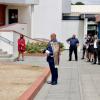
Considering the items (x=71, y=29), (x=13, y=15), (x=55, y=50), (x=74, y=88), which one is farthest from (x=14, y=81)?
(x=71, y=29)

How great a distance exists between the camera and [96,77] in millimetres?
20953

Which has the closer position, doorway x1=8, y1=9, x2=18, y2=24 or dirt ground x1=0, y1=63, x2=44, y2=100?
dirt ground x1=0, y1=63, x2=44, y2=100

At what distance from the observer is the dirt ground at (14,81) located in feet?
47.9

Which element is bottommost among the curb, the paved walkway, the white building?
the paved walkway

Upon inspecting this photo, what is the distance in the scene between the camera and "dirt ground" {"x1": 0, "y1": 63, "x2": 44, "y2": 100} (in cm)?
1461

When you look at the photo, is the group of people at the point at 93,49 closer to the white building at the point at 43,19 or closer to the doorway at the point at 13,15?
the white building at the point at 43,19

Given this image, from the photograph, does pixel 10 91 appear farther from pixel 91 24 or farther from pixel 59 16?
pixel 91 24

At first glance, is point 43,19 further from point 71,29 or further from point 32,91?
point 32,91

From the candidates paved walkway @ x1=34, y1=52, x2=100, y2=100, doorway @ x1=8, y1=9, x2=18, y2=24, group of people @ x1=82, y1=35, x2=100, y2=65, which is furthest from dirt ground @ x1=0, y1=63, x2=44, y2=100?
doorway @ x1=8, y1=9, x2=18, y2=24

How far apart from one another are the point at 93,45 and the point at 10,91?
1591 centimetres

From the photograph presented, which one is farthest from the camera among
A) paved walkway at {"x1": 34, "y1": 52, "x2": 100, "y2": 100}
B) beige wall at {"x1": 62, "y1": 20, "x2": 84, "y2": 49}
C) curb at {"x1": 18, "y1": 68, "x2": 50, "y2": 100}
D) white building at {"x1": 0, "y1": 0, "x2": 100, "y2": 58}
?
beige wall at {"x1": 62, "y1": 20, "x2": 84, "y2": 49}

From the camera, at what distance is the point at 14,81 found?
1808 cm

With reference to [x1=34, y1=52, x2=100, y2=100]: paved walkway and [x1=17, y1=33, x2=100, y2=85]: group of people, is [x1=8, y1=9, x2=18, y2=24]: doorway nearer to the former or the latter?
[x1=17, y1=33, x2=100, y2=85]: group of people

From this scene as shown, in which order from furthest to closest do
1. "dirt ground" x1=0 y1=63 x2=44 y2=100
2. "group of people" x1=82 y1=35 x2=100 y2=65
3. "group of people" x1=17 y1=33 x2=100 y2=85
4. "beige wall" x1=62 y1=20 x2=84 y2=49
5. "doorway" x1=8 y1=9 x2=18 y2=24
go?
"beige wall" x1=62 y1=20 x2=84 y2=49 < "doorway" x1=8 y1=9 x2=18 y2=24 < "group of people" x1=82 y1=35 x2=100 y2=65 < "group of people" x1=17 y1=33 x2=100 y2=85 < "dirt ground" x1=0 y1=63 x2=44 y2=100
